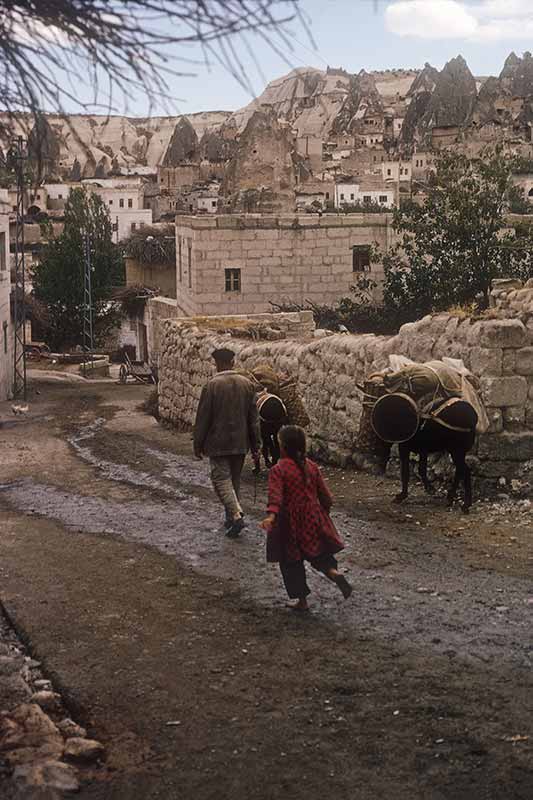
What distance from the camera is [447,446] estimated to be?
8734mm

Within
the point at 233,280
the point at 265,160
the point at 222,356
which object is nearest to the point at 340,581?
the point at 222,356

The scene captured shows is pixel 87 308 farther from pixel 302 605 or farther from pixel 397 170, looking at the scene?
pixel 397 170

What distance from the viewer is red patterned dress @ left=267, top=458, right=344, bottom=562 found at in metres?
6.29

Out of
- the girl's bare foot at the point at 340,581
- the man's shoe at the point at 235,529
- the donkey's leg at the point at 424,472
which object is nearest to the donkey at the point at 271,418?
the donkey's leg at the point at 424,472

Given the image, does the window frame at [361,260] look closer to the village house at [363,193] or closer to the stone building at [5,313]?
the stone building at [5,313]

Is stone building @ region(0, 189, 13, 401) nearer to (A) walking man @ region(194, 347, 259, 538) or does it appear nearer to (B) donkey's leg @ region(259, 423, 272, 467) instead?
(B) donkey's leg @ region(259, 423, 272, 467)

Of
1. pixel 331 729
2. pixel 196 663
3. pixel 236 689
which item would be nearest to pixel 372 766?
pixel 331 729

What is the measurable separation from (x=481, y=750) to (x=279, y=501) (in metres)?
2.29

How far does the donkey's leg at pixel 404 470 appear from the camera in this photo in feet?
29.9

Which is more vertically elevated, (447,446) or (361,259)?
(361,259)

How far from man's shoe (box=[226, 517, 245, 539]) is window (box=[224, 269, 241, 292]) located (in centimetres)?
1884

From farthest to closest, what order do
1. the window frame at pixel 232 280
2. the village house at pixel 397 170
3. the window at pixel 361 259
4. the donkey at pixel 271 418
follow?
the village house at pixel 397 170
the window at pixel 361 259
the window frame at pixel 232 280
the donkey at pixel 271 418

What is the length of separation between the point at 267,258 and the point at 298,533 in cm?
2092

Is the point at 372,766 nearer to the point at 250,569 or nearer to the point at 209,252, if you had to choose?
the point at 250,569
